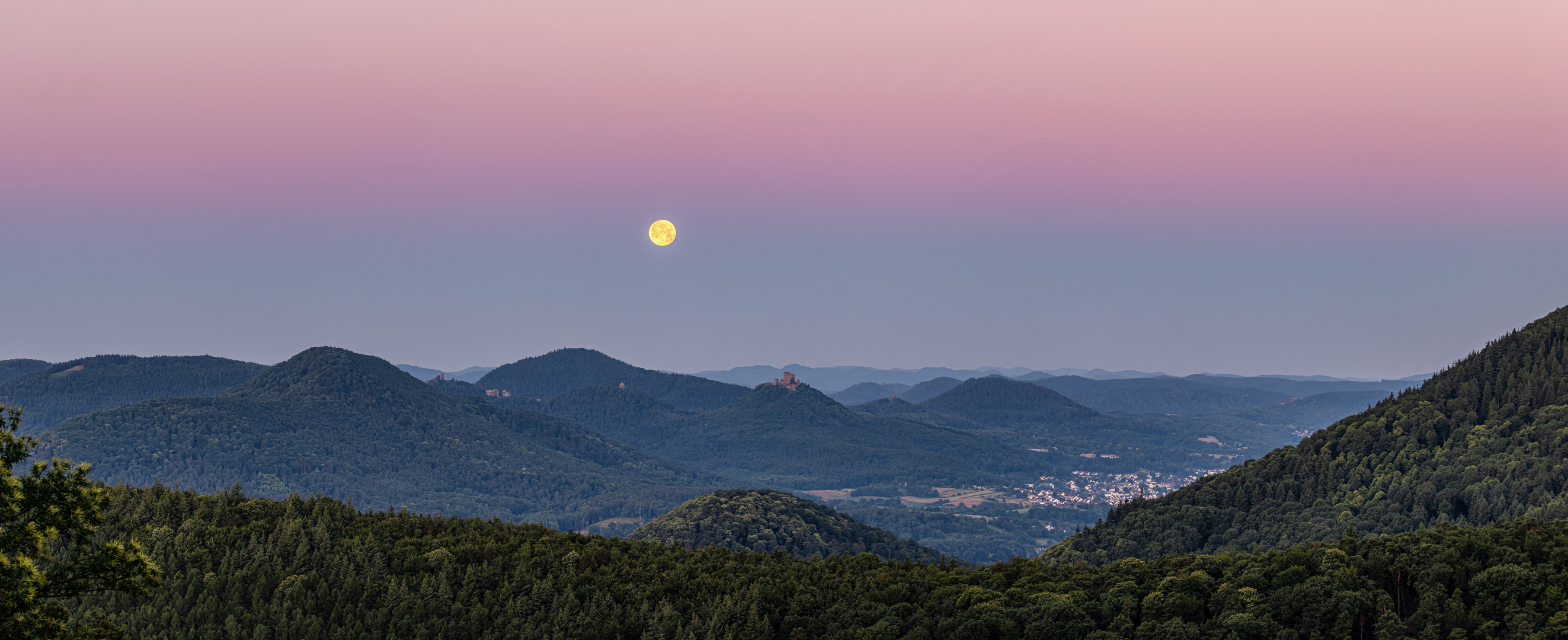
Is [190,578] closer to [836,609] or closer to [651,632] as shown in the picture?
[651,632]

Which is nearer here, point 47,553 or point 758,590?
point 47,553

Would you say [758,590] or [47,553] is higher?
[47,553]

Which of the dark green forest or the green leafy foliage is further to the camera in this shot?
the dark green forest

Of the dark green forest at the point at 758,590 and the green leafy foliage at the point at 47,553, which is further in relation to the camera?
the dark green forest at the point at 758,590

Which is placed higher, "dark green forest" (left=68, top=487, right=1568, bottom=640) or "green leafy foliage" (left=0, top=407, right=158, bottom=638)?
"green leafy foliage" (left=0, top=407, right=158, bottom=638)

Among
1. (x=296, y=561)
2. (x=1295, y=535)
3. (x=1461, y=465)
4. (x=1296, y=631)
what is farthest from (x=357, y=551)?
(x=1461, y=465)
